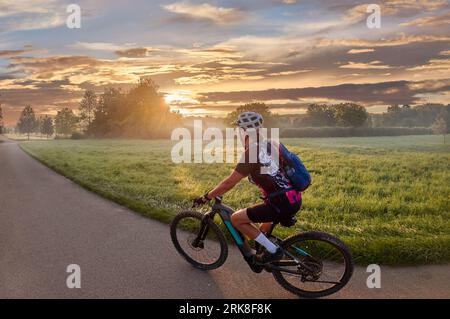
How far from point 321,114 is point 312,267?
10693cm

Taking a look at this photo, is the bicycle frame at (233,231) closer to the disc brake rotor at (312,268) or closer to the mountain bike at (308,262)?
the mountain bike at (308,262)

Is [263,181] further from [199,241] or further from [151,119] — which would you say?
[151,119]

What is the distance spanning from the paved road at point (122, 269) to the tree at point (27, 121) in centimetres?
16037

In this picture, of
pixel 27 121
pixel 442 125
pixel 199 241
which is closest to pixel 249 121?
pixel 199 241

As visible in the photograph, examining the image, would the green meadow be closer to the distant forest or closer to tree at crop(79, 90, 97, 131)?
Result: the distant forest

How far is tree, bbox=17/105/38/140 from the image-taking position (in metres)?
155

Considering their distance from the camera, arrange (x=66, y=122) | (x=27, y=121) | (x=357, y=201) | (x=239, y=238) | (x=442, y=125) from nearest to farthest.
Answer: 1. (x=239, y=238)
2. (x=357, y=201)
3. (x=442, y=125)
4. (x=66, y=122)
5. (x=27, y=121)

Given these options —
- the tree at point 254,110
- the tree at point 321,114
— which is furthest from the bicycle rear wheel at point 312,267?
the tree at point 321,114

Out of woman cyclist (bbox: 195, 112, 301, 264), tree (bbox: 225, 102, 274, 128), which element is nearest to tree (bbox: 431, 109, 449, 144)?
tree (bbox: 225, 102, 274, 128)

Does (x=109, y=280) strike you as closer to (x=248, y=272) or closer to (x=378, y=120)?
(x=248, y=272)

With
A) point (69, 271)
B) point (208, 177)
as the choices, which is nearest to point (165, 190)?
point (208, 177)

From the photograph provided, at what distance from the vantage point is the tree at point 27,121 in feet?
507

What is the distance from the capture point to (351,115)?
4021 inches
